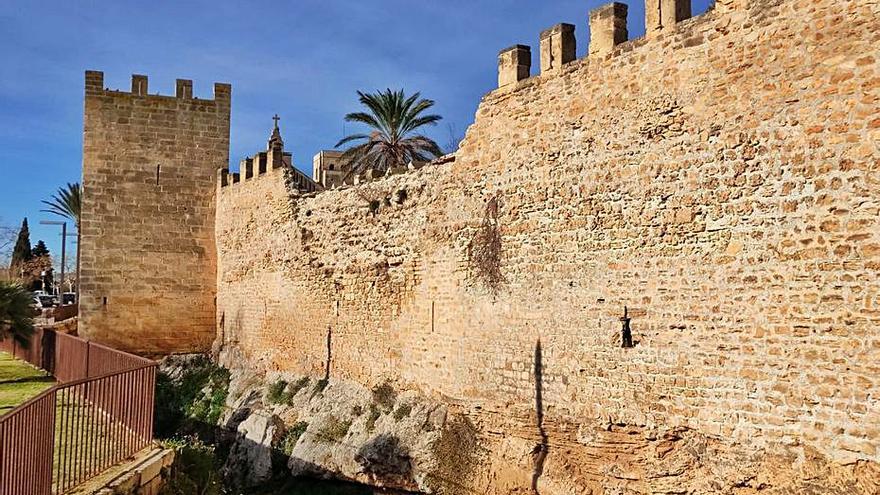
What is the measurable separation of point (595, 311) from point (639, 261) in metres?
0.94

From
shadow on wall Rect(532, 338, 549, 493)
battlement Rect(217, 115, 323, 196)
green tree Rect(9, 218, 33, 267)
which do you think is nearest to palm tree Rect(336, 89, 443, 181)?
battlement Rect(217, 115, 323, 196)

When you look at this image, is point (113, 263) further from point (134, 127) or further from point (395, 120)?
point (395, 120)

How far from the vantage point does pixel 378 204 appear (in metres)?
14.5

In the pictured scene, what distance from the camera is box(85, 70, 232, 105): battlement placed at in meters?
21.4

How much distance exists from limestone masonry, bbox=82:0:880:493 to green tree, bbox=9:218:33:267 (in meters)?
49.6

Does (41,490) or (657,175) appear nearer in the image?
(41,490)

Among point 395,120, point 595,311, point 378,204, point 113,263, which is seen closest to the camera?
point 595,311

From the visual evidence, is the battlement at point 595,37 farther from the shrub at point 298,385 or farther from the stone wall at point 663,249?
the shrub at point 298,385

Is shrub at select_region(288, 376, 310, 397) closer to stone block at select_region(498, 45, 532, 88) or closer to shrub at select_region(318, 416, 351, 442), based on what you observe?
shrub at select_region(318, 416, 351, 442)

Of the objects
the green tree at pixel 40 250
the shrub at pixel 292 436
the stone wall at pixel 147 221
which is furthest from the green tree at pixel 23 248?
the shrub at pixel 292 436

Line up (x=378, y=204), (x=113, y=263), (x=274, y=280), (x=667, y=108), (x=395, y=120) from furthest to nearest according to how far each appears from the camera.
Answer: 1. (x=395, y=120)
2. (x=113, y=263)
3. (x=274, y=280)
4. (x=378, y=204)
5. (x=667, y=108)

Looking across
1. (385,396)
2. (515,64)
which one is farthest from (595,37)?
(385,396)

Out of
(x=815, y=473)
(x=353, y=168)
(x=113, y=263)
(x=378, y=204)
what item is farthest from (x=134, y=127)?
(x=815, y=473)

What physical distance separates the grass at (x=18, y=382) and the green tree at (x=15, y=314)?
0.78m
